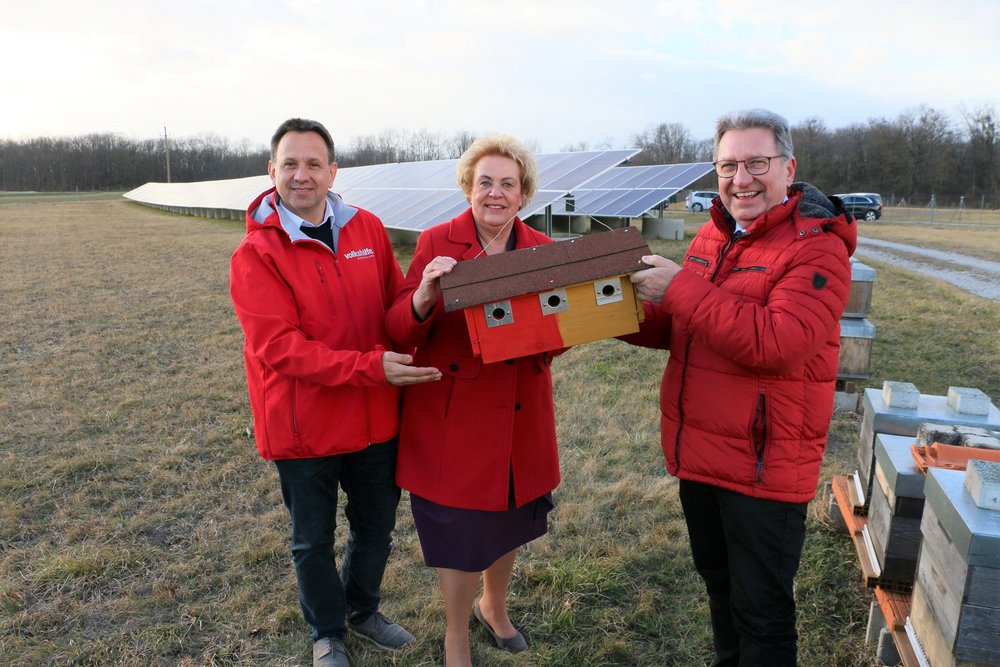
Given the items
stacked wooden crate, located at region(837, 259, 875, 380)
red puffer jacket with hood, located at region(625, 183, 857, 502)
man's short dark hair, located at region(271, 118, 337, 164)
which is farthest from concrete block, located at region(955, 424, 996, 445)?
stacked wooden crate, located at region(837, 259, 875, 380)

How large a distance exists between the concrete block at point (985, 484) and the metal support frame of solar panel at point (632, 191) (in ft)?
47.1

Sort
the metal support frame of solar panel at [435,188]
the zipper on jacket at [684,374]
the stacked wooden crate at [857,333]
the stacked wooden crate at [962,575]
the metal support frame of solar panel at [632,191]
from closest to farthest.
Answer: the stacked wooden crate at [962,575] < the zipper on jacket at [684,374] < the stacked wooden crate at [857,333] < the metal support frame of solar panel at [435,188] < the metal support frame of solar panel at [632,191]

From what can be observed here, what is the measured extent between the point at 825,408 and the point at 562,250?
3.30 feet

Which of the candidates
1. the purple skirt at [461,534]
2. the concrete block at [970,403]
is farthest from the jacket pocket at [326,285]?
the concrete block at [970,403]

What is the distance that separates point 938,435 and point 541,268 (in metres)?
1.79

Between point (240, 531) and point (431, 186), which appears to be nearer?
point (240, 531)

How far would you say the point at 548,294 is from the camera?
2.40m

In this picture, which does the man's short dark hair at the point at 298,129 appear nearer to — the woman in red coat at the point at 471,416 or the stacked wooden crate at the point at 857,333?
the woman in red coat at the point at 471,416

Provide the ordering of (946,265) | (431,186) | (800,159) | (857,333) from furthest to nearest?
(800,159) → (431,186) → (946,265) → (857,333)

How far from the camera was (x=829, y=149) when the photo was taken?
2291 inches

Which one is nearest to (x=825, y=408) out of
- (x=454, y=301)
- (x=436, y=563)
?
(x=454, y=301)

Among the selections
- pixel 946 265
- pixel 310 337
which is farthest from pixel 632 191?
pixel 310 337

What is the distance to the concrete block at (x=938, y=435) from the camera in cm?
266

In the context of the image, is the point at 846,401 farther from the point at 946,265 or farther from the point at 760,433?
the point at 946,265
